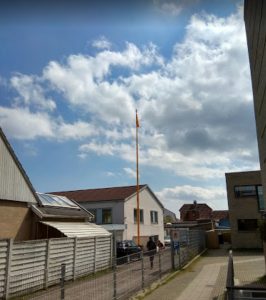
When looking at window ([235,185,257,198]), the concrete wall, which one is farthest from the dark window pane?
the concrete wall

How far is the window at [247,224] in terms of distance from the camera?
34.6 m

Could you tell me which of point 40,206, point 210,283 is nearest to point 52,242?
point 40,206

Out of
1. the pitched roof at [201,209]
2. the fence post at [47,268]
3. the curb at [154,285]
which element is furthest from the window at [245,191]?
the pitched roof at [201,209]

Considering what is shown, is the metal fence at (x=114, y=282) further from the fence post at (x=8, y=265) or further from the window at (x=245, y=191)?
the window at (x=245, y=191)

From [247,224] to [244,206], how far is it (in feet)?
5.42

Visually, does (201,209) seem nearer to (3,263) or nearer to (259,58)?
(259,58)

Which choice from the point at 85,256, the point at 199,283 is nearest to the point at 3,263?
the point at 85,256

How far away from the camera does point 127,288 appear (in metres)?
12.1

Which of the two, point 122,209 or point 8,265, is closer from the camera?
point 8,265

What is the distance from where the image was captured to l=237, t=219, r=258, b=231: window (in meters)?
34.6

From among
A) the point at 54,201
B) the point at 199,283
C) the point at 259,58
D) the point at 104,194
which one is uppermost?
the point at 259,58

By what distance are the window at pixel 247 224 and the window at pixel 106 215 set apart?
1232 cm

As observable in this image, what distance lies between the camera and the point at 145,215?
41594 millimetres

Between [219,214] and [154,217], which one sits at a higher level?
[219,214]
